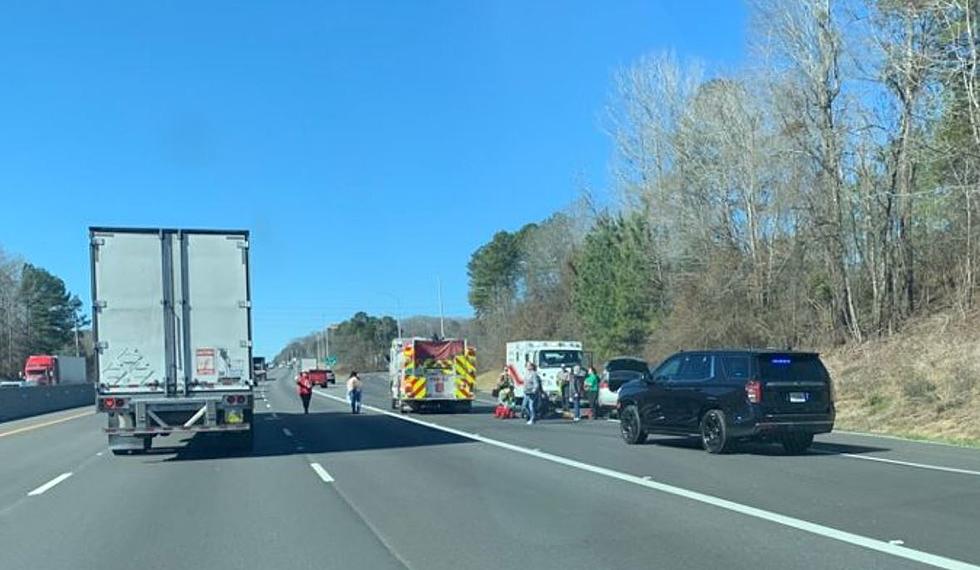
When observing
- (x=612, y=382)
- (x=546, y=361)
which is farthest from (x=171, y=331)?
(x=546, y=361)

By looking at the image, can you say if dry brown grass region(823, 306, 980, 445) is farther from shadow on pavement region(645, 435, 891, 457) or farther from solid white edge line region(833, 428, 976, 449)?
shadow on pavement region(645, 435, 891, 457)

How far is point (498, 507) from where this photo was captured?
11.9m

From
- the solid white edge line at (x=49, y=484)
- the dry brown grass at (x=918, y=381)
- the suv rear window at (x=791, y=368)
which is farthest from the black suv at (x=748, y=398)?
the solid white edge line at (x=49, y=484)

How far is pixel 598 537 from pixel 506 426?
59.2 ft

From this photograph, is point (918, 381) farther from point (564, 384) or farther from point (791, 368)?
point (564, 384)

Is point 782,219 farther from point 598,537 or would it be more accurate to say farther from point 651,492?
point 598,537

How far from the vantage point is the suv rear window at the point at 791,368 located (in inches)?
704

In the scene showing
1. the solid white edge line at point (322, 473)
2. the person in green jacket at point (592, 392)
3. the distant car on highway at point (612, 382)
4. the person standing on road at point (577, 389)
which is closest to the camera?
the solid white edge line at point (322, 473)

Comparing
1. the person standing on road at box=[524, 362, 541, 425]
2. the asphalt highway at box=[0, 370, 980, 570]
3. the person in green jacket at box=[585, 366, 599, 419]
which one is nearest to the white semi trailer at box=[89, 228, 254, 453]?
the asphalt highway at box=[0, 370, 980, 570]

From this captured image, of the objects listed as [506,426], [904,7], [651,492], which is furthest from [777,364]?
[904,7]

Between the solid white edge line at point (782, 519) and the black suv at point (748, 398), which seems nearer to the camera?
the solid white edge line at point (782, 519)

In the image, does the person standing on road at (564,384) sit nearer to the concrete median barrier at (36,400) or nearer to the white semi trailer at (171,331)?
the white semi trailer at (171,331)

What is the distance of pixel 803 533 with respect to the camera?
967 cm

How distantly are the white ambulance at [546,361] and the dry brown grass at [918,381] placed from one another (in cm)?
Result: 902
